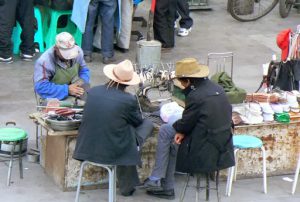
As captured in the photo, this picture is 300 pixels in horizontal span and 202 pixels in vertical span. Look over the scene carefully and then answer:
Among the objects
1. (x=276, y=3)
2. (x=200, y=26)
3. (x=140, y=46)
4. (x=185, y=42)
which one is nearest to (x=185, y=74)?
(x=140, y=46)

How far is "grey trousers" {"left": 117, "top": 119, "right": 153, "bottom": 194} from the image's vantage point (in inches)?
277

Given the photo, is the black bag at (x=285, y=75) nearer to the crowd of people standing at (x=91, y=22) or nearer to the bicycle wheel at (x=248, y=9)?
the crowd of people standing at (x=91, y=22)

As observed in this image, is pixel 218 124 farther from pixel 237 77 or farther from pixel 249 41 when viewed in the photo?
pixel 249 41

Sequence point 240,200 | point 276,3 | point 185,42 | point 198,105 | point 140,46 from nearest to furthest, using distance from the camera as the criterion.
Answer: point 198,105 < point 240,200 < point 140,46 < point 185,42 < point 276,3

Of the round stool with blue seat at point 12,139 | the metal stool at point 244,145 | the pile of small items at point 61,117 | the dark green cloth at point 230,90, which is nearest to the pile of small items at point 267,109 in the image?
the dark green cloth at point 230,90

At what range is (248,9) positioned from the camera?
43.2 feet

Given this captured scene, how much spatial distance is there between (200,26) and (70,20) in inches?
101

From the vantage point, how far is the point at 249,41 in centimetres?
1213

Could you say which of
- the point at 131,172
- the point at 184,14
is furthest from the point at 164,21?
the point at 131,172

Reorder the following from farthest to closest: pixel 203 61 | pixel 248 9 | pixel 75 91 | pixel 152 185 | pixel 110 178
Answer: pixel 248 9, pixel 203 61, pixel 75 91, pixel 152 185, pixel 110 178

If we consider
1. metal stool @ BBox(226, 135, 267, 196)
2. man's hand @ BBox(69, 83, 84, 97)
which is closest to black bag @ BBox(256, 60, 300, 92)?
Answer: metal stool @ BBox(226, 135, 267, 196)

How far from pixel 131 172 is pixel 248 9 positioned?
660 centimetres

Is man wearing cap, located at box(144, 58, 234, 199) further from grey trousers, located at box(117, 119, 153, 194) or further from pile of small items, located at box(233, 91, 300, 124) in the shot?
pile of small items, located at box(233, 91, 300, 124)

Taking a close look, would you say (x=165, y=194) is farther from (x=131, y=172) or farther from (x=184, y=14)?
(x=184, y=14)
